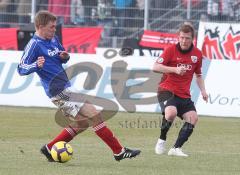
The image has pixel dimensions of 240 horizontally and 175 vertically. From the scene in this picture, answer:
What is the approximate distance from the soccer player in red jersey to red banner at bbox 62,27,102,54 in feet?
42.4

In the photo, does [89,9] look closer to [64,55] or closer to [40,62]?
[64,55]

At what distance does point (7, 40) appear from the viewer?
26000mm

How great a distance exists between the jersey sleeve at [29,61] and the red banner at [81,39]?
14.4m

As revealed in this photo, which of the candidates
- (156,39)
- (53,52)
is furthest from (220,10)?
(53,52)

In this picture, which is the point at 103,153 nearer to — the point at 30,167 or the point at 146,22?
the point at 30,167

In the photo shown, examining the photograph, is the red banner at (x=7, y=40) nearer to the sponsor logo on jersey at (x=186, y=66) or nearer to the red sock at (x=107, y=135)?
the sponsor logo on jersey at (x=186, y=66)

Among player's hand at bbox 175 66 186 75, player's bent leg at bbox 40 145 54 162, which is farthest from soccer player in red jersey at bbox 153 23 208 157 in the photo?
player's bent leg at bbox 40 145 54 162

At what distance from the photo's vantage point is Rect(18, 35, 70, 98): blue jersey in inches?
443

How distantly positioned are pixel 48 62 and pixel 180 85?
2421 millimetres

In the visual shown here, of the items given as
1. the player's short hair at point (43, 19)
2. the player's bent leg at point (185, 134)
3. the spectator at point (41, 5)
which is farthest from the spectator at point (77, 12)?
the player's short hair at point (43, 19)

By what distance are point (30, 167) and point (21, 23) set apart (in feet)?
51.9

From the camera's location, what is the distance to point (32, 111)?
63.7ft

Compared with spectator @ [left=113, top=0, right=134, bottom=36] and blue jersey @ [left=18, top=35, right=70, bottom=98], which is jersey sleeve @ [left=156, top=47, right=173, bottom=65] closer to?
blue jersey @ [left=18, top=35, right=70, bottom=98]

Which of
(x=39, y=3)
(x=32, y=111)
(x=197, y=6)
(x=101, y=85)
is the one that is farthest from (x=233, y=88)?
(x=39, y=3)
